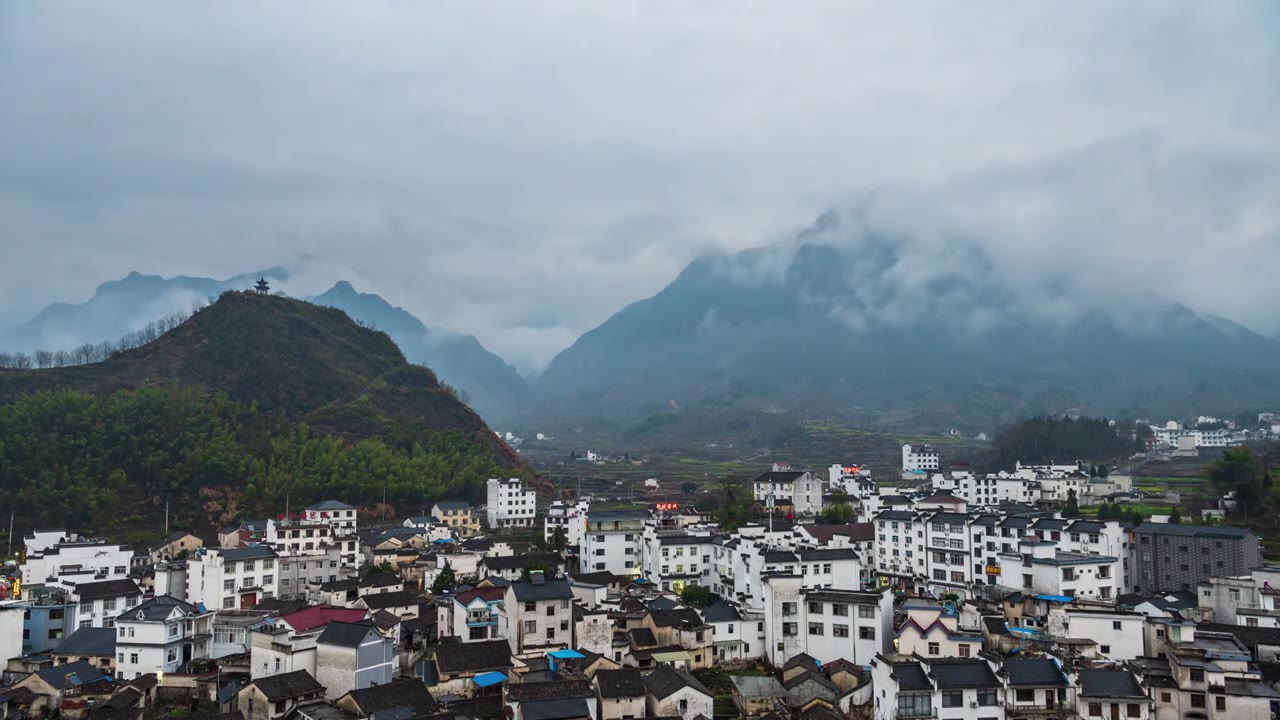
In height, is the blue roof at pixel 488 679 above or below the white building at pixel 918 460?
below

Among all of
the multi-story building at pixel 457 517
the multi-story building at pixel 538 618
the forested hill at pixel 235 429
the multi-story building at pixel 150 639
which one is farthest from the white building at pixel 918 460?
the multi-story building at pixel 150 639

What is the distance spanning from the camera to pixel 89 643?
1009 inches

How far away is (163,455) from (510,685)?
1466 inches

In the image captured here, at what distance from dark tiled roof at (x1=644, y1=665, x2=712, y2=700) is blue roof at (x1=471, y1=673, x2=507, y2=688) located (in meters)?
4.03

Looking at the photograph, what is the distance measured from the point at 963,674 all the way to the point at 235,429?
166 feet

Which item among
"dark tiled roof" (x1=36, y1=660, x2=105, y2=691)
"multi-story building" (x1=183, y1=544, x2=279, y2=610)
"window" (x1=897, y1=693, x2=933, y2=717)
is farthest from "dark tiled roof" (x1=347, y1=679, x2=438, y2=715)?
"multi-story building" (x1=183, y1=544, x2=279, y2=610)

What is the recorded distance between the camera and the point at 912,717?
21094 millimetres

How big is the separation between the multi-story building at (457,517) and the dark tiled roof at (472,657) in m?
25.8

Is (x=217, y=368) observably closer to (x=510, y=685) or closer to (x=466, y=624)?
(x=466, y=624)

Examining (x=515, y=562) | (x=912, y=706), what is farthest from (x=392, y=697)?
(x=515, y=562)

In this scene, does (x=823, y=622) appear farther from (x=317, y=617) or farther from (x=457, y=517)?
(x=457, y=517)

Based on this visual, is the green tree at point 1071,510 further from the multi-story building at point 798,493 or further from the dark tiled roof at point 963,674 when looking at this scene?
the dark tiled roof at point 963,674

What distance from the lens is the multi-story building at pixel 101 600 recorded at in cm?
2802

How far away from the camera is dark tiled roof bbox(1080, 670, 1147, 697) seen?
21.4 metres
